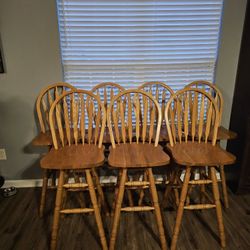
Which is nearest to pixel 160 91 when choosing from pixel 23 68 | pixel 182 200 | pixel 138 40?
pixel 138 40

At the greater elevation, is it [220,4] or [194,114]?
[220,4]

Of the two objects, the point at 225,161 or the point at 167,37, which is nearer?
the point at 225,161

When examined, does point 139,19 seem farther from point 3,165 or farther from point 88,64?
point 3,165

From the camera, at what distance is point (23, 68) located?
186cm

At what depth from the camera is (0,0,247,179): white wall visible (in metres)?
1.75

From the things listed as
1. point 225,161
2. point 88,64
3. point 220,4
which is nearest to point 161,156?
point 225,161

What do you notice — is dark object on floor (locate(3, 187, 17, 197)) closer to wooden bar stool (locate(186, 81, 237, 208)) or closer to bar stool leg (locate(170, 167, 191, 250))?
bar stool leg (locate(170, 167, 191, 250))

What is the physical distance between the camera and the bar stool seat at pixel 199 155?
129 centimetres

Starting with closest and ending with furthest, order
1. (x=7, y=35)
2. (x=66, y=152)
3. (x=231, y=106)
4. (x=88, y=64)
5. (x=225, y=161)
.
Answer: (x=225, y=161) → (x=66, y=152) → (x=7, y=35) → (x=88, y=64) → (x=231, y=106)

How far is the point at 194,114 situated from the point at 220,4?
1.09 meters

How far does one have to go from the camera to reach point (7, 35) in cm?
178

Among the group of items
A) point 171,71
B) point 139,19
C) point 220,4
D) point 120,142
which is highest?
point 220,4

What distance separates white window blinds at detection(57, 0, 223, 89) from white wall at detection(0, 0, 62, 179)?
0.39 ft

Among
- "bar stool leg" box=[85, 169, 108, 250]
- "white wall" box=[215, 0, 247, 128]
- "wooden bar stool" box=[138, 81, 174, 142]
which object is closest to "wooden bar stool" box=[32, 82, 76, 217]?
"bar stool leg" box=[85, 169, 108, 250]
